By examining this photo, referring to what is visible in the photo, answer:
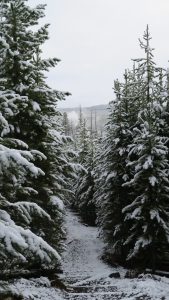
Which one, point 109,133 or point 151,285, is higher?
point 109,133

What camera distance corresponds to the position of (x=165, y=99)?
2877cm

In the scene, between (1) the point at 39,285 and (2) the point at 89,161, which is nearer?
(1) the point at 39,285

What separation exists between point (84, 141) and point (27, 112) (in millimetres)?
38323

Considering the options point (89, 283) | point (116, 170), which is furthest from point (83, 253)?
point (89, 283)

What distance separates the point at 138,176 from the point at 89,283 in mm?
6942

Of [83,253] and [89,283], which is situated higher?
[89,283]

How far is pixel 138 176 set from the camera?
943 inches

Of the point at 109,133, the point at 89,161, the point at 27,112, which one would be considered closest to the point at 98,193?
the point at 109,133

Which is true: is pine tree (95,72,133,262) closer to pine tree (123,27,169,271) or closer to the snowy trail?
the snowy trail

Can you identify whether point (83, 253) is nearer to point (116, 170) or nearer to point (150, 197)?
point (116, 170)

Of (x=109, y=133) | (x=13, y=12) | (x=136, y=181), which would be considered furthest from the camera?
(x=109, y=133)

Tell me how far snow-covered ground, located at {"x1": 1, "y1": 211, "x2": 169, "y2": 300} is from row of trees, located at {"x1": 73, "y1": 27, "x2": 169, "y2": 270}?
1.98 meters

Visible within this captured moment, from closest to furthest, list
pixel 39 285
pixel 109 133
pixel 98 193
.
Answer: pixel 39 285 → pixel 109 133 → pixel 98 193

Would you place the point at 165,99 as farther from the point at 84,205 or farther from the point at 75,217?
the point at 75,217
